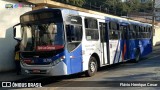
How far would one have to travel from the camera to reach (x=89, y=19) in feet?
49.1

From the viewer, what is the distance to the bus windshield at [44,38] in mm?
12688

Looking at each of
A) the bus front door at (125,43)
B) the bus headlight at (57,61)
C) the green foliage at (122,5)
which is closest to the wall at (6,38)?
the bus headlight at (57,61)

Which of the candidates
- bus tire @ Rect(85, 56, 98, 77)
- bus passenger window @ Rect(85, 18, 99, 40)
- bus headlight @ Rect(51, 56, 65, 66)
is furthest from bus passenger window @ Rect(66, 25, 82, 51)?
bus tire @ Rect(85, 56, 98, 77)

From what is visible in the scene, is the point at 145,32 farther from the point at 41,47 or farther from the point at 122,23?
the point at 41,47

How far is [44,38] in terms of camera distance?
12.8 m

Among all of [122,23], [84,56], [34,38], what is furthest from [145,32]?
[34,38]

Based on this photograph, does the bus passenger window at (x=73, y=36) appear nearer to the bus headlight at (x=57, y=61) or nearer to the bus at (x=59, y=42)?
the bus at (x=59, y=42)

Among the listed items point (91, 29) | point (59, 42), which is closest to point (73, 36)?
point (59, 42)

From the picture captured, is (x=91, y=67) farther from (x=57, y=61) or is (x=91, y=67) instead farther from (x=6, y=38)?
(x=6, y=38)

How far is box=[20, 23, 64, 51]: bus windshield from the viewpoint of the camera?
12.7m

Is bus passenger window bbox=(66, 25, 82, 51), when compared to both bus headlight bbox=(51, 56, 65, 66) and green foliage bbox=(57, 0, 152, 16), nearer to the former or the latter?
bus headlight bbox=(51, 56, 65, 66)

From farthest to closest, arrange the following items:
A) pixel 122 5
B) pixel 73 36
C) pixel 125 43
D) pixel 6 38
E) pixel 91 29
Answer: pixel 122 5, pixel 125 43, pixel 6 38, pixel 91 29, pixel 73 36

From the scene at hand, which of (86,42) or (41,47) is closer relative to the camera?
(41,47)

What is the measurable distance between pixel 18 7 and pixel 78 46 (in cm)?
672
